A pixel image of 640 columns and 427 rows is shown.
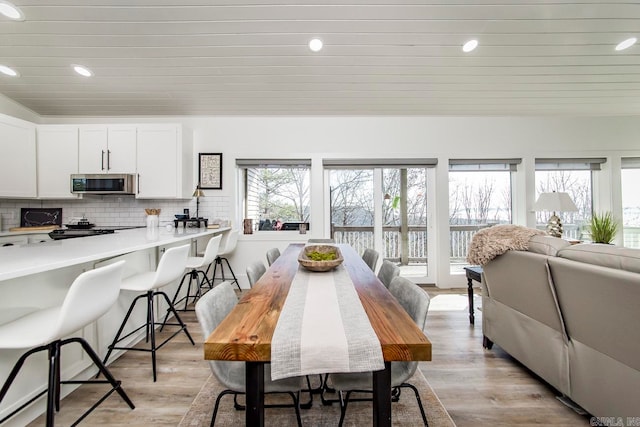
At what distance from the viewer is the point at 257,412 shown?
2.77ft

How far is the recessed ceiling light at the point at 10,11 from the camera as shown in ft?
7.04

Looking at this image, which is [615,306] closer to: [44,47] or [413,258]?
[413,258]

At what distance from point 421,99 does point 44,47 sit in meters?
4.19

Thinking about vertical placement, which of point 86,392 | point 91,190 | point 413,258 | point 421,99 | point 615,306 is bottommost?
point 86,392

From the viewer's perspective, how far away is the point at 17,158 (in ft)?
10.7

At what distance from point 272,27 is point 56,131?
3.30 metres

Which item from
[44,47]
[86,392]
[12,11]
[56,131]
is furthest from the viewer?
[56,131]

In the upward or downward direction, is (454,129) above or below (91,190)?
above

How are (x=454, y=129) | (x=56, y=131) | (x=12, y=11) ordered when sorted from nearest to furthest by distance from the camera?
(x=12, y=11), (x=56, y=131), (x=454, y=129)

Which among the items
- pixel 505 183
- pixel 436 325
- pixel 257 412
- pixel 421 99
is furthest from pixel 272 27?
pixel 505 183

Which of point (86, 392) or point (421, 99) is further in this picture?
point (421, 99)

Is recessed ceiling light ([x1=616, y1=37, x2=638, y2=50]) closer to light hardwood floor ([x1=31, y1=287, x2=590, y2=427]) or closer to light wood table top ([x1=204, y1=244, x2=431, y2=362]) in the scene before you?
light hardwood floor ([x1=31, y1=287, x2=590, y2=427])

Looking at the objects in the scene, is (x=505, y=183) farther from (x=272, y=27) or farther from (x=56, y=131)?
(x=56, y=131)

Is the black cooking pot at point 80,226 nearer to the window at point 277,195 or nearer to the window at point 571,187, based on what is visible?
the window at point 277,195
